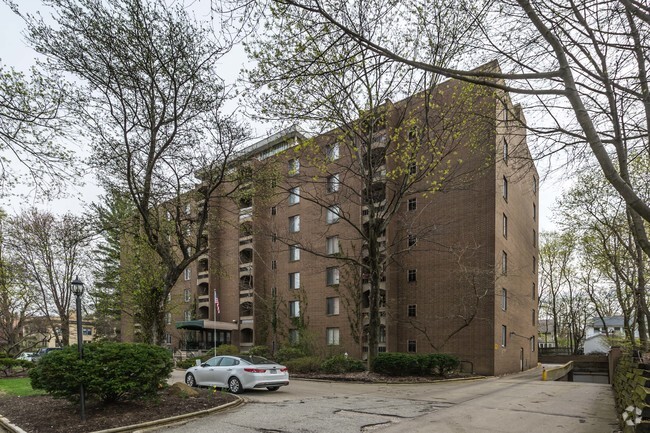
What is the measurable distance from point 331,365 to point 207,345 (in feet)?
75.9

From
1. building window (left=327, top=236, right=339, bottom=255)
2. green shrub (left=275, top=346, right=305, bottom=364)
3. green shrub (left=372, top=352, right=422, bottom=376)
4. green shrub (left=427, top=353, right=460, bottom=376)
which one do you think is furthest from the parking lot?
building window (left=327, top=236, right=339, bottom=255)

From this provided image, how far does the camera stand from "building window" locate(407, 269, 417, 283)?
1118 inches

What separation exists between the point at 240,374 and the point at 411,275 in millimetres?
15974

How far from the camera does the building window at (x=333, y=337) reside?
30953mm

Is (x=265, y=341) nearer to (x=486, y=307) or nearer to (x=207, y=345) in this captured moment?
(x=207, y=345)

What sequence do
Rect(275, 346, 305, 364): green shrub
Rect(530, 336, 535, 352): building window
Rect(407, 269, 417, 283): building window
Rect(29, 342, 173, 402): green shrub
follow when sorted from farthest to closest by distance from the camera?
Rect(530, 336, 535, 352): building window
Rect(407, 269, 417, 283): building window
Rect(275, 346, 305, 364): green shrub
Rect(29, 342, 173, 402): green shrub

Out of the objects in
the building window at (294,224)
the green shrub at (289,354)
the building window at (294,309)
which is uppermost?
the building window at (294,224)

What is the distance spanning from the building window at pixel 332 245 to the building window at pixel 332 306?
10.7 ft

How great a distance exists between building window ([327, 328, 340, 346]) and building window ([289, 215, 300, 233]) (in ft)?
26.9

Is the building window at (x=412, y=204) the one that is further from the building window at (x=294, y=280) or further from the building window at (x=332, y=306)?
the building window at (x=294, y=280)

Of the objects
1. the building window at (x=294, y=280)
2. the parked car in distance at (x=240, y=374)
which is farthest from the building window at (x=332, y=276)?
the parked car in distance at (x=240, y=374)

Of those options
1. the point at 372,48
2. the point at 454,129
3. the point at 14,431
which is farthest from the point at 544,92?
the point at 14,431

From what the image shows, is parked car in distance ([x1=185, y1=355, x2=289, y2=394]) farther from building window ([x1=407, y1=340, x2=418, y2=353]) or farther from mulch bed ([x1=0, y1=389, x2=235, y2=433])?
building window ([x1=407, y1=340, x2=418, y2=353])

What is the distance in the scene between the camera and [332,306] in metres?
31.8
